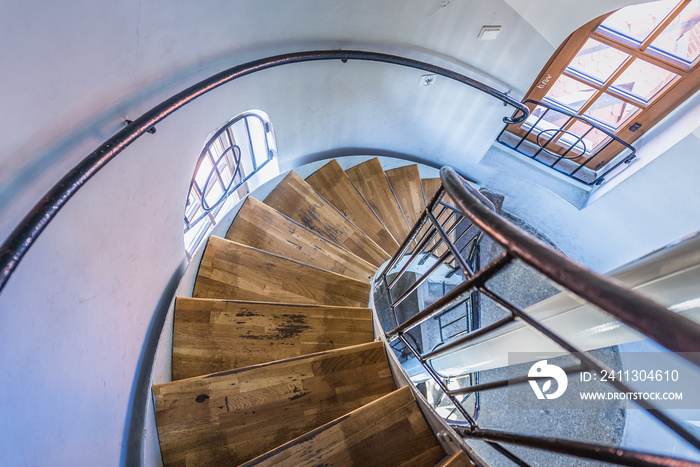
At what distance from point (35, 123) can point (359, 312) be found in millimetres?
1341

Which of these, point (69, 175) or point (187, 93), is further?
point (187, 93)

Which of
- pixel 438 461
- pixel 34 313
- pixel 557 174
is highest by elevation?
pixel 557 174

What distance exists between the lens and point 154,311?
1375 mm

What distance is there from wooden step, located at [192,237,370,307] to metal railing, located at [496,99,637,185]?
2451 millimetres

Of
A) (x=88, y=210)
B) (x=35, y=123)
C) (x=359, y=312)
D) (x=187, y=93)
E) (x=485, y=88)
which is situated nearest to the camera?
(x=35, y=123)

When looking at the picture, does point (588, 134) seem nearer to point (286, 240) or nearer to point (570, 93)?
point (570, 93)

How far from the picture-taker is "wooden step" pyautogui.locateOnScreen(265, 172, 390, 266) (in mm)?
2475

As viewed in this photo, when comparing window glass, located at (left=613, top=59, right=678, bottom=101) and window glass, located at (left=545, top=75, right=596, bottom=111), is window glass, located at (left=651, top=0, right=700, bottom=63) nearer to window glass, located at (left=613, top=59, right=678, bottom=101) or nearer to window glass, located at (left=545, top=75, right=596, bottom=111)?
window glass, located at (left=613, top=59, right=678, bottom=101)

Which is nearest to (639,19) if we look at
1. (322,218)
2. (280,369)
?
(322,218)

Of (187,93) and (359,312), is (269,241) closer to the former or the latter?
(359,312)

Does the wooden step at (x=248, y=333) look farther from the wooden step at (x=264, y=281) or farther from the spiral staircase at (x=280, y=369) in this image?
the wooden step at (x=264, y=281)

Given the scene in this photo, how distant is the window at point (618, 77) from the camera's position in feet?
8.25

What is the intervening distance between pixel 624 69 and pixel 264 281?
3.24 metres

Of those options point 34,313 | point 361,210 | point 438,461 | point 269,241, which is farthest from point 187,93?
point 361,210
